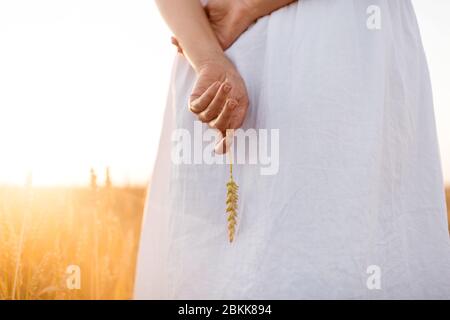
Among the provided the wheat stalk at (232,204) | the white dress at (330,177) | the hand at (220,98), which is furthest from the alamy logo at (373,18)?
the wheat stalk at (232,204)

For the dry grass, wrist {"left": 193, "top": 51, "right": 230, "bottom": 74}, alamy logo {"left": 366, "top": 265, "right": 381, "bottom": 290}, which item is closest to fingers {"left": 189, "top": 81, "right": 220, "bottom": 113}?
wrist {"left": 193, "top": 51, "right": 230, "bottom": 74}

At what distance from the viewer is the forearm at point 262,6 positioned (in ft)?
3.96

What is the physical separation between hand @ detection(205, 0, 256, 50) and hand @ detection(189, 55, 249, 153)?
95mm

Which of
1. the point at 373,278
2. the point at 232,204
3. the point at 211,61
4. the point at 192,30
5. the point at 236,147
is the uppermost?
the point at 192,30

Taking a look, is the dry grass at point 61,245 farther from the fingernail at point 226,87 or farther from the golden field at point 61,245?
the fingernail at point 226,87

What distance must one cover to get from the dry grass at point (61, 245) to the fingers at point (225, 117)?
3.03ft

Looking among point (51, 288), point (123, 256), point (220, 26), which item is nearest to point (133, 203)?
point (123, 256)

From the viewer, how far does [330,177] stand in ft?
3.47

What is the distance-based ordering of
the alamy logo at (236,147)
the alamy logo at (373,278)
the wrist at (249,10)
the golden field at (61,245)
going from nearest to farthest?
the alamy logo at (373,278) < the alamy logo at (236,147) < the wrist at (249,10) < the golden field at (61,245)

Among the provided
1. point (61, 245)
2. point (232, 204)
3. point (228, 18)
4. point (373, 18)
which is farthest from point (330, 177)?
point (61, 245)

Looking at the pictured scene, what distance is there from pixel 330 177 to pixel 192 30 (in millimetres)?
523

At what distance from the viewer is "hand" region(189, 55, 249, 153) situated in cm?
109

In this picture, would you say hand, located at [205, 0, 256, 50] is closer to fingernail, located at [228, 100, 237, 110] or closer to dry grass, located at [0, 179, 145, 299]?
fingernail, located at [228, 100, 237, 110]

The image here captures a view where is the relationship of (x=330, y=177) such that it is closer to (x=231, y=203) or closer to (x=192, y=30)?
(x=231, y=203)
